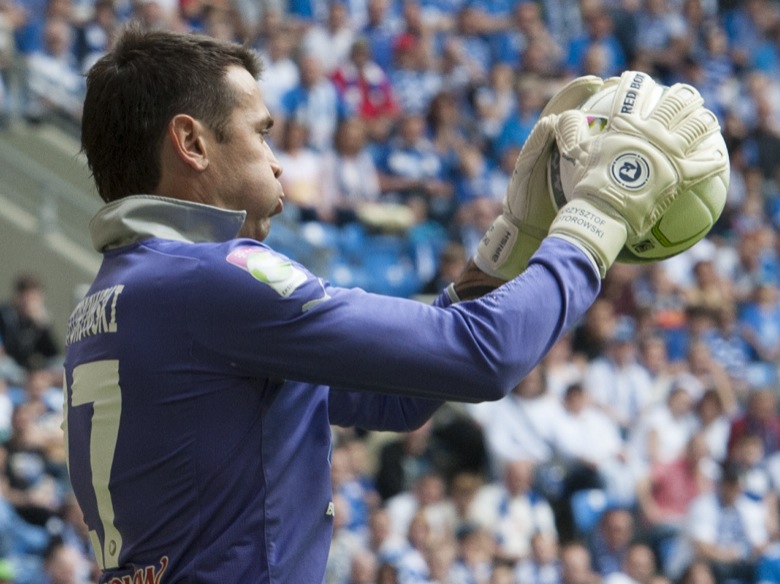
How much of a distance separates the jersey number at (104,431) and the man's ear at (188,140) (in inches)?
14.0

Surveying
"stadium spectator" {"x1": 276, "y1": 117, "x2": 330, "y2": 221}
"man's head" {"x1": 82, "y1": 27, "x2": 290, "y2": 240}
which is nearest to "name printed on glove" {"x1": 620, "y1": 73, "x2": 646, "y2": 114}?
"man's head" {"x1": 82, "y1": 27, "x2": 290, "y2": 240}

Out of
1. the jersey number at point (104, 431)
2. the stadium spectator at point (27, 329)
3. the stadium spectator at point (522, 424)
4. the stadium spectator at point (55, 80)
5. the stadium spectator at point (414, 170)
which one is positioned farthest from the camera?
the stadium spectator at point (414, 170)

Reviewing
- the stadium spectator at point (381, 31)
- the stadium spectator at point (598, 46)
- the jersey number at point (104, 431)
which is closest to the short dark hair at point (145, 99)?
the jersey number at point (104, 431)

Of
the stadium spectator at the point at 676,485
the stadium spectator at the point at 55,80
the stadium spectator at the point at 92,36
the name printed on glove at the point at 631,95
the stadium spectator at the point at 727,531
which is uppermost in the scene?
the name printed on glove at the point at 631,95

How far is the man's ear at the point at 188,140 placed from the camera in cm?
222

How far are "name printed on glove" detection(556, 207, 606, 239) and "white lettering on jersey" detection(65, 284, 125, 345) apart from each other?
0.75 m

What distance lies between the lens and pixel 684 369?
9.87 m

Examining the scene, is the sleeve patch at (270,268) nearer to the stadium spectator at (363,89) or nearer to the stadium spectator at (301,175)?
the stadium spectator at (301,175)

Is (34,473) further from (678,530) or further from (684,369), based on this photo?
(684,369)

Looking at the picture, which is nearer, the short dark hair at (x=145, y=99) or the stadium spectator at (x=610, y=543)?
the short dark hair at (x=145, y=99)

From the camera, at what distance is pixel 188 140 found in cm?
224

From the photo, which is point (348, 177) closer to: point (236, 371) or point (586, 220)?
point (586, 220)

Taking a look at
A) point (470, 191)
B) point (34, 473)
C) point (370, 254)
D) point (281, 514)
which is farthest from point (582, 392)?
point (281, 514)

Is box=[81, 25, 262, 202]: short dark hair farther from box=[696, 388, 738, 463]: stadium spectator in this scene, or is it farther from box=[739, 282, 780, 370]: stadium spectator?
box=[739, 282, 780, 370]: stadium spectator
